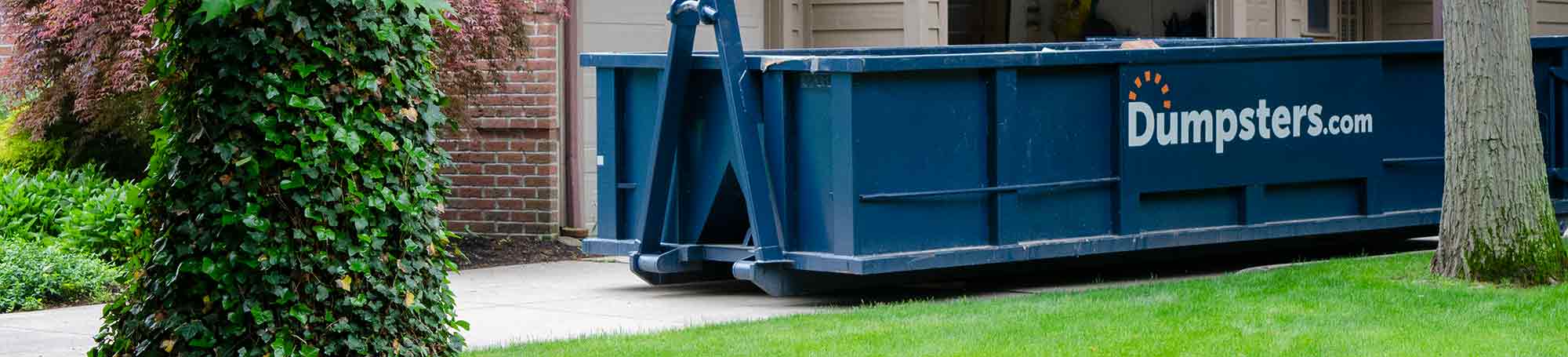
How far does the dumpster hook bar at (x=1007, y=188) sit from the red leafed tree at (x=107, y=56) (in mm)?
2465

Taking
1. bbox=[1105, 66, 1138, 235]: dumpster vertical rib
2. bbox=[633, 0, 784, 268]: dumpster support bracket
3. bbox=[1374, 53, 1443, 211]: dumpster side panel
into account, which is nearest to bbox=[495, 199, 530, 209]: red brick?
bbox=[633, 0, 784, 268]: dumpster support bracket

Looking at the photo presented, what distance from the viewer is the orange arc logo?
10219 mm

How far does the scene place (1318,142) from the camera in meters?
11.1

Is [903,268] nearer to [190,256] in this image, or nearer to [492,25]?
[492,25]

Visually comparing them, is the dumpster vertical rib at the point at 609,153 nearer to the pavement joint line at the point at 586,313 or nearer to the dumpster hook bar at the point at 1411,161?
the pavement joint line at the point at 586,313

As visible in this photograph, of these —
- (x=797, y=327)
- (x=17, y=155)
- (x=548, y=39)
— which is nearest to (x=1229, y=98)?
(x=797, y=327)

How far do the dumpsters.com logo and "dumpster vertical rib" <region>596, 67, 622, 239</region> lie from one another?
8.64 ft

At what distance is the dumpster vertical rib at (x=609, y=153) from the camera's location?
34.1ft

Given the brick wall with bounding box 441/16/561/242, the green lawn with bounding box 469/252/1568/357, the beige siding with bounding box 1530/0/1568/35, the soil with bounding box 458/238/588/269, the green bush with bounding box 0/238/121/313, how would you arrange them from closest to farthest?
the green lawn with bounding box 469/252/1568/357 → the green bush with bounding box 0/238/121/313 → the soil with bounding box 458/238/588/269 → the brick wall with bounding box 441/16/561/242 → the beige siding with bounding box 1530/0/1568/35

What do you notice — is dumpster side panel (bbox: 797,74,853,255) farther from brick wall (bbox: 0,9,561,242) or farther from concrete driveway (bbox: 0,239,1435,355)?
brick wall (bbox: 0,9,561,242)

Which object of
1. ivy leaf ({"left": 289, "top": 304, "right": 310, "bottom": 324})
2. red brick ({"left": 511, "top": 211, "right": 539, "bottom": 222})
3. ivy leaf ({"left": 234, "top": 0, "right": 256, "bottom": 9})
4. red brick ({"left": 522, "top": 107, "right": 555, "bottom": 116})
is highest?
ivy leaf ({"left": 234, "top": 0, "right": 256, "bottom": 9})

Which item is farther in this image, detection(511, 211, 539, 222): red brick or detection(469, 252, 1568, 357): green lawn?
detection(511, 211, 539, 222): red brick

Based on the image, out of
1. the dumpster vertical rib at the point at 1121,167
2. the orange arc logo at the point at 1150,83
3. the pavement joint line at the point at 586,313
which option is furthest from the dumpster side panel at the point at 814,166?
the orange arc logo at the point at 1150,83

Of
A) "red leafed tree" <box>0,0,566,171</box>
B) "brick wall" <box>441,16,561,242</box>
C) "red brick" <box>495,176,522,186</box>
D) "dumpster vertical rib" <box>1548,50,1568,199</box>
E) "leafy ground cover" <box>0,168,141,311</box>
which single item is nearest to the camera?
"leafy ground cover" <box>0,168,141,311</box>
